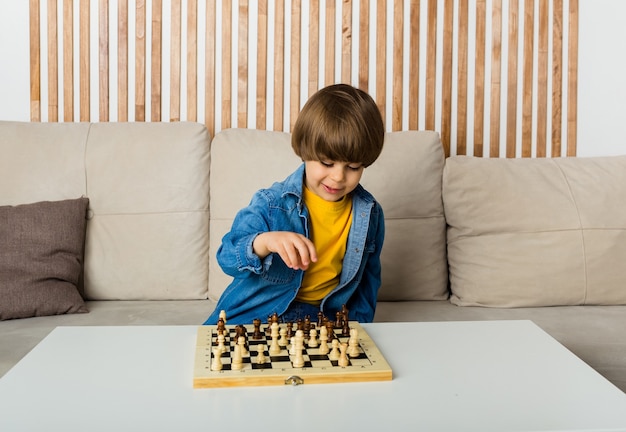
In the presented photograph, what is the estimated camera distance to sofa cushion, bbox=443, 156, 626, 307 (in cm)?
197

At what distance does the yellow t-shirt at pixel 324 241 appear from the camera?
1.53 meters

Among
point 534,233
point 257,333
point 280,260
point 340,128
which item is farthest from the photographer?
point 534,233

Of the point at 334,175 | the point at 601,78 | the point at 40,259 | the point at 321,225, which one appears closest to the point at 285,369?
the point at 334,175

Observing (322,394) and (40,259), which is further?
(40,259)

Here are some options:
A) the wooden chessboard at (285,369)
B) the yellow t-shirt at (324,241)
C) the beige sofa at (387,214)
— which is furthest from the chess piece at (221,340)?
the beige sofa at (387,214)

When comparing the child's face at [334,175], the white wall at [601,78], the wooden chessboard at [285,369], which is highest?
the white wall at [601,78]

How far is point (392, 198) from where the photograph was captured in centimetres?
204

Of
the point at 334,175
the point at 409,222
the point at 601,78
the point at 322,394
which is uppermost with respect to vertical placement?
the point at 601,78

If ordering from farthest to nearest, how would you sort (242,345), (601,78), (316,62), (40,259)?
(601,78)
(316,62)
(40,259)
(242,345)

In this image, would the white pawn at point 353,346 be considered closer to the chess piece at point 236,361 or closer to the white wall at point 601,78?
the chess piece at point 236,361

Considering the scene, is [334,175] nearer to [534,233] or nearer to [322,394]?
[322,394]

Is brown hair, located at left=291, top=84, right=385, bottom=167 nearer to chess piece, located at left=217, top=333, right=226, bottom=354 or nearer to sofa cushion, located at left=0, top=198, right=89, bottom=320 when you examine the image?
chess piece, located at left=217, top=333, right=226, bottom=354

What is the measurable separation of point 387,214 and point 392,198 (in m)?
0.05

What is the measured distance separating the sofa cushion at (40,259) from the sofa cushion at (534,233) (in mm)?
1110
